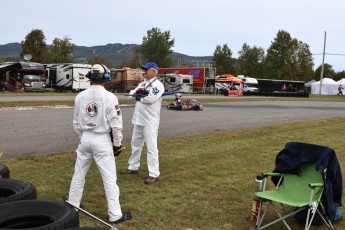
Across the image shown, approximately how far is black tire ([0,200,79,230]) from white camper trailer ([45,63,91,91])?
35.0 metres

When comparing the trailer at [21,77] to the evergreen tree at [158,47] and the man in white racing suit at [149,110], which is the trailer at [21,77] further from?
the evergreen tree at [158,47]

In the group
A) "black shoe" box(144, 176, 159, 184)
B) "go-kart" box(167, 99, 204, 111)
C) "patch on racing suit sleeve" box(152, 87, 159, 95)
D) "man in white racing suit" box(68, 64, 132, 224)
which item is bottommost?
"black shoe" box(144, 176, 159, 184)

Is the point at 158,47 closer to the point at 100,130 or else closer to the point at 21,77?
the point at 21,77

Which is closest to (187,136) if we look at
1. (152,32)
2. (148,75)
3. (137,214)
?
(148,75)

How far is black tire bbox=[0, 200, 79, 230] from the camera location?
3838mm

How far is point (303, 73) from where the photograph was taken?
75.9 metres

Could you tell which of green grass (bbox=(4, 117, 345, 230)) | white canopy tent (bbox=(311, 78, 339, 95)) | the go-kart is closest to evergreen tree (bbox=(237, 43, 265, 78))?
white canopy tent (bbox=(311, 78, 339, 95))

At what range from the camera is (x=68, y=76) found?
39.2 m

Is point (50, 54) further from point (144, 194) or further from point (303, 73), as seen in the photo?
point (144, 194)

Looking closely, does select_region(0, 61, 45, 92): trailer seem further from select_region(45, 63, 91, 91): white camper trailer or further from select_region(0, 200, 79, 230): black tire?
select_region(0, 200, 79, 230): black tire

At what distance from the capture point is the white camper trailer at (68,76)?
38.9 metres

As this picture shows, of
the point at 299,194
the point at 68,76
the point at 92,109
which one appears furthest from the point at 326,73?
the point at 92,109

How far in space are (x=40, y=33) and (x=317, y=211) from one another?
5758 centimetres

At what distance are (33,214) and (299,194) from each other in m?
3.07
